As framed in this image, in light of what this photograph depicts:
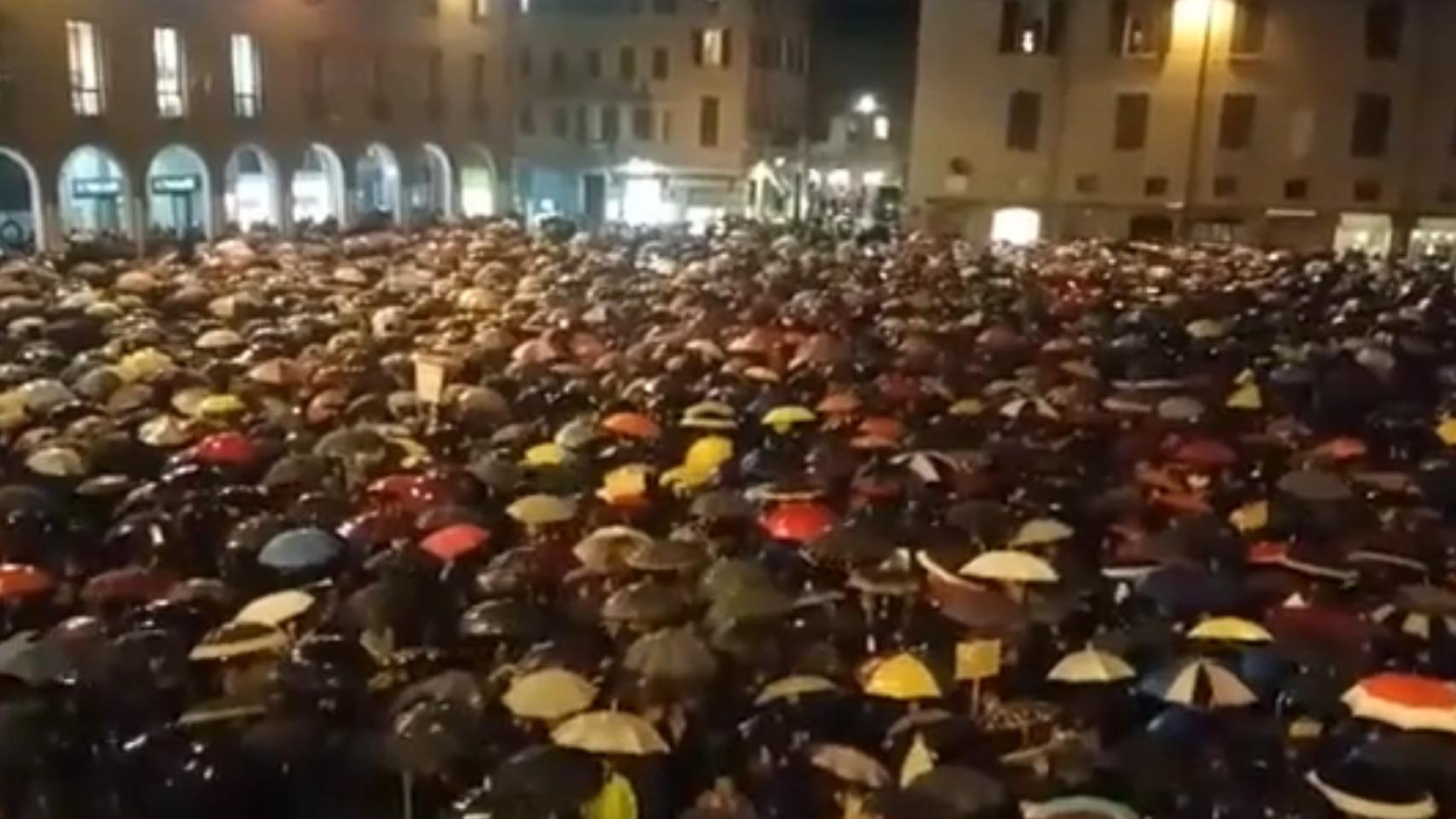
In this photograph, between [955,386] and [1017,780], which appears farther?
[955,386]

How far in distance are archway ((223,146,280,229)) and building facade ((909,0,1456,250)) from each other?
18.9 meters

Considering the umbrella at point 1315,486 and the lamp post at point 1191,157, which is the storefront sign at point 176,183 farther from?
the umbrella at point 1315,486

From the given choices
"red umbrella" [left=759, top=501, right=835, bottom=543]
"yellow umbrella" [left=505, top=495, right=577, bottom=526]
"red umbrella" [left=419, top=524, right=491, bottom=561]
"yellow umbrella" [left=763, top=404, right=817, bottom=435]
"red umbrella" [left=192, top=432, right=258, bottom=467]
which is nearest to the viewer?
"red umbrella" [left=419, top=524, right=491, bottom=561]

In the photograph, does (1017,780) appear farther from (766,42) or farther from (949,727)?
(766,42)

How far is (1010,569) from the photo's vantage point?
11.3 meters

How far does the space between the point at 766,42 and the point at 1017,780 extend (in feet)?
182

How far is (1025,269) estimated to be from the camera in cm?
3145

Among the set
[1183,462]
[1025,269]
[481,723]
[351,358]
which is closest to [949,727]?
[481,723]

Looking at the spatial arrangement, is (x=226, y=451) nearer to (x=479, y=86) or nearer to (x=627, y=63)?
(x=479, y=86)

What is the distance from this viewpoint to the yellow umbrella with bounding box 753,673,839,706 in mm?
9648

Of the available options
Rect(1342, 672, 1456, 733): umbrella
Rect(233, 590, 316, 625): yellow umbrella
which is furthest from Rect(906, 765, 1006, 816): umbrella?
Rect(233, 590, 316, 625): yellow umbrella

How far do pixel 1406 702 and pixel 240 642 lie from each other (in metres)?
6.92

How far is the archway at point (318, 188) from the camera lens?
4521 cm

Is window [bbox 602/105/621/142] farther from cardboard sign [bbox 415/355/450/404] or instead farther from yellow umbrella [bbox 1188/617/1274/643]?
yellow umbrella [bbox 1188/617/1274/643]
